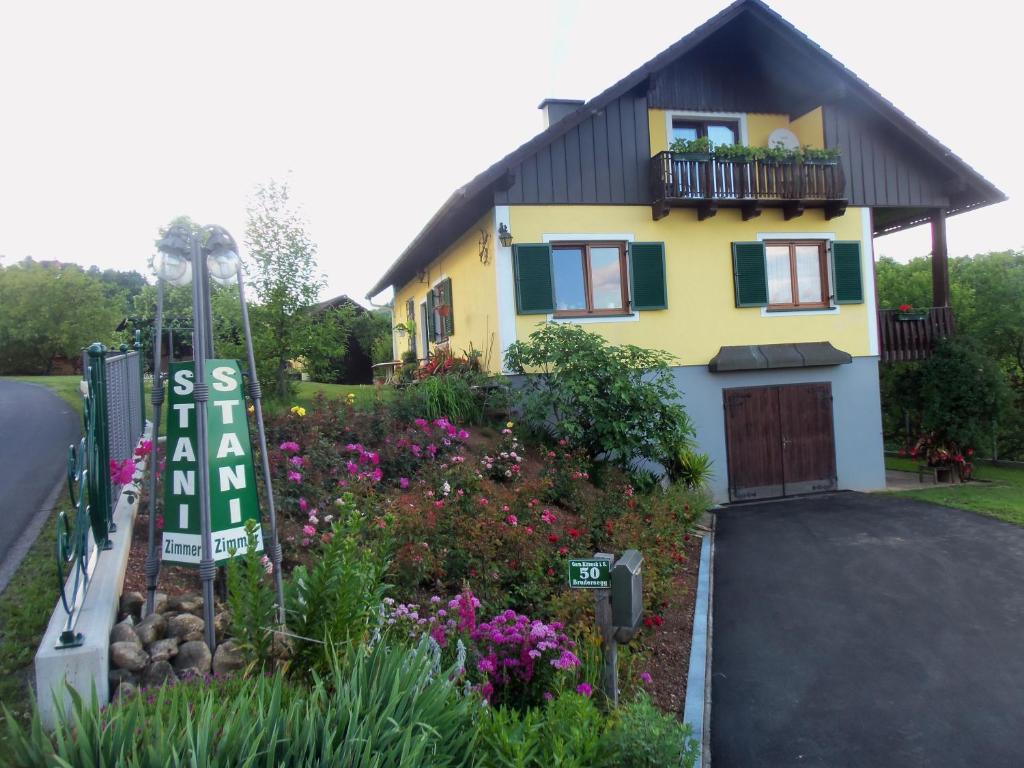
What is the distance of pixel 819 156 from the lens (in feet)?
41.8

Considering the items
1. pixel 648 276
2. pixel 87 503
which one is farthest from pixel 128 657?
pixel 648 276

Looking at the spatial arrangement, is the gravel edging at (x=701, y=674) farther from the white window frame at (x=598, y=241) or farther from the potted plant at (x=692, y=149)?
the potted plant at (x=692, y=149)

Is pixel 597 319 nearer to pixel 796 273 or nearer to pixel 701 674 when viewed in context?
pixel 796 273

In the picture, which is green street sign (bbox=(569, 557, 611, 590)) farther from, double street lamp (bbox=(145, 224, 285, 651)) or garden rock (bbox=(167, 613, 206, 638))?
garden rock (bbox=(167, 613, 206, 638))

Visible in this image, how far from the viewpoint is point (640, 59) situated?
1221 centimetres

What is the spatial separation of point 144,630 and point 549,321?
8625 mm

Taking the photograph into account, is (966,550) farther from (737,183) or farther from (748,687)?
(737,183)

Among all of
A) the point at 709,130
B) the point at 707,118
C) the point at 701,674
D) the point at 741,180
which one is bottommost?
the point at 701,674

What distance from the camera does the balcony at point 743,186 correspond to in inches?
472

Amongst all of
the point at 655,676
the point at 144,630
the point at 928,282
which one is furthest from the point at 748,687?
the point at 928,282

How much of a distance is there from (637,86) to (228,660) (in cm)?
1143

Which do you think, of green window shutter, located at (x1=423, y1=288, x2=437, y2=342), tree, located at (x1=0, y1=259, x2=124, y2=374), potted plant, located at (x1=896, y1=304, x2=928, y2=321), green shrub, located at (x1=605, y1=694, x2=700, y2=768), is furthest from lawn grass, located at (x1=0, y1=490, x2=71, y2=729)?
tree, located at (x1=0, y1=259, x2=124, y2=374)

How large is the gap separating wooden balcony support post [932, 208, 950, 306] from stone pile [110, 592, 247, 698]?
15.1 metres

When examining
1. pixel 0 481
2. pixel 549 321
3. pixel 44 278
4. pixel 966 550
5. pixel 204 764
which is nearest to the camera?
pixel 204 764
